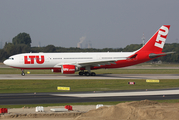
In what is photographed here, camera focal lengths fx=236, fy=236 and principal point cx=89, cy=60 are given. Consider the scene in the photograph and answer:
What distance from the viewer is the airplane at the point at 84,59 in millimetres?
45875

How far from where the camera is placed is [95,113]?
49.8ft

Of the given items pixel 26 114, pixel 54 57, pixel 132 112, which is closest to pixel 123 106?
pixel 132 112

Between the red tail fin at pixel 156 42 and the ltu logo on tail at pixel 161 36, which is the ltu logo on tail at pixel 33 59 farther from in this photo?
the ltu logo on tail at pixel 161 36

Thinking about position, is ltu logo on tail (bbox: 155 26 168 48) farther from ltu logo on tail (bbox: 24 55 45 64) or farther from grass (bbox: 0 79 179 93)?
ltu logo on tail (bbox: 24 55 45 64)

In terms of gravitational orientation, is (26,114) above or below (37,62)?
Result: below

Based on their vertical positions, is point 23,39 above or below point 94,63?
above

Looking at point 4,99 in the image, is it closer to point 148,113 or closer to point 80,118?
point 80,118

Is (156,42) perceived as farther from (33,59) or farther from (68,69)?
(33,59)

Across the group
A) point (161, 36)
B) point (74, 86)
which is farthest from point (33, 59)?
point (161, 36)

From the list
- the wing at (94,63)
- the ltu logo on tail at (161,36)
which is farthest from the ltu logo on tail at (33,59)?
the ltu logo on tail at (161,36)

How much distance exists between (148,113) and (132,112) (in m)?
0.95

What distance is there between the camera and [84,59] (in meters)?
48.5

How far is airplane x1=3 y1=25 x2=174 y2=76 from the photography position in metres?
45.9

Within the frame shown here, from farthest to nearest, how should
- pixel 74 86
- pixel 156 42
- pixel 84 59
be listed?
pixel 156 42, pixel 84 59, pixel 74 86
